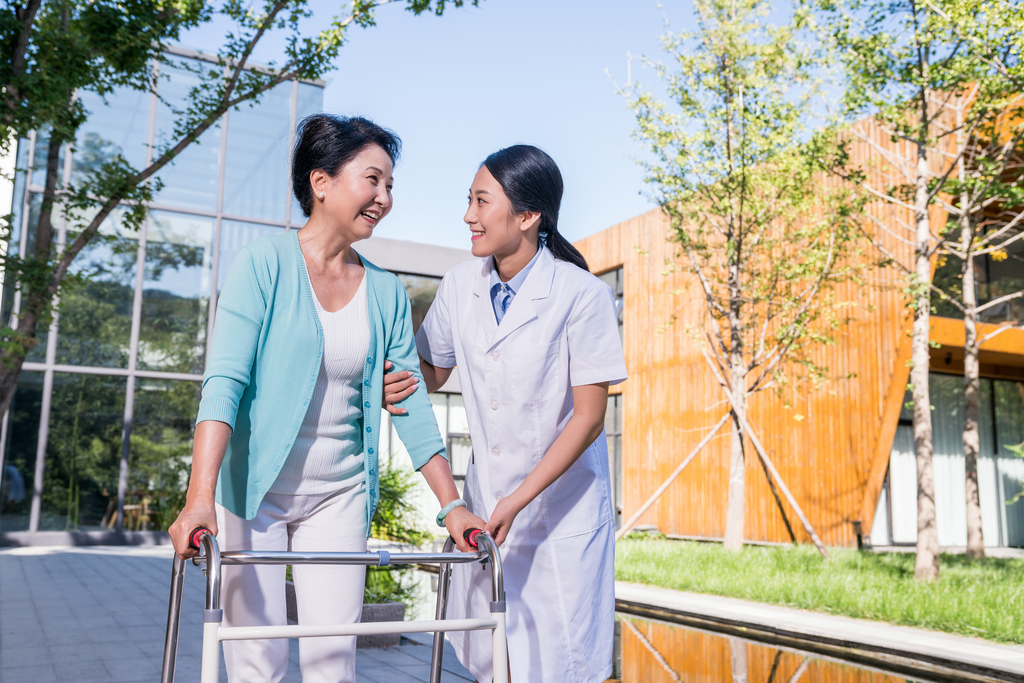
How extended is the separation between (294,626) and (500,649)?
47 centimetres

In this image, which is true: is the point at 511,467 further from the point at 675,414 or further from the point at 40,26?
the point at 675,414

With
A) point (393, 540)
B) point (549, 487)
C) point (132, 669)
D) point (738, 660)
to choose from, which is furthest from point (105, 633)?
point (549, 487)

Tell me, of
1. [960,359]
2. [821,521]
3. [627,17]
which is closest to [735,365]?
[821,521]

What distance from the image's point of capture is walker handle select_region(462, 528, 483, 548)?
6.74ft

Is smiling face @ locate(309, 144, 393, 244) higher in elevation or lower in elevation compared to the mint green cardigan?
higher

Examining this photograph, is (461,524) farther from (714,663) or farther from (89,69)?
(89,69)

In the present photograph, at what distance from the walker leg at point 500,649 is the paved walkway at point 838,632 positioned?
184 inches

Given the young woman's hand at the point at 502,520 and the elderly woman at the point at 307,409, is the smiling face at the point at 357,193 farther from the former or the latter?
the young woman's hand at the point at 502,520

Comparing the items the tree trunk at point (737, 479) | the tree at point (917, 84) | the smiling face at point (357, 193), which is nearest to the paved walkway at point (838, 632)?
the tree at point (917, 84)

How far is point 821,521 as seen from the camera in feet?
49.0

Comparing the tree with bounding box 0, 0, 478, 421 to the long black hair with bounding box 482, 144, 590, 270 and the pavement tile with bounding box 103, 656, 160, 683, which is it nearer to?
the pavement tile with bounding box 103, 656, 160, 683

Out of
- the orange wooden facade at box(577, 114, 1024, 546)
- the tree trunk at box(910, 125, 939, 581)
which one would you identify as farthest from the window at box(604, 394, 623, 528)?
the tree trunk at box(910, 125, 939, 581)

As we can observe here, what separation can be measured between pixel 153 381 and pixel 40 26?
8.30 metres

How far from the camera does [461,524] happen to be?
6.93 ft
